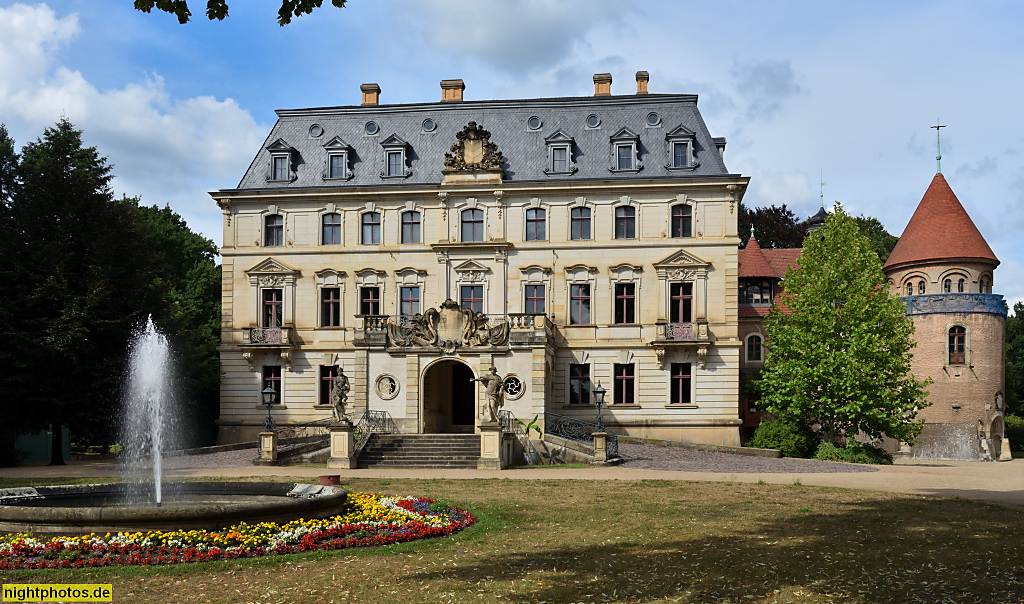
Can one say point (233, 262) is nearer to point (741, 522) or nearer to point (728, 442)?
point (728, 442)

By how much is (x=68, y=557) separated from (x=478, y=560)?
5.20 metres

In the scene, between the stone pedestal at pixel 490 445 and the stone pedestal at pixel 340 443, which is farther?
the stone pedestal at pixel 340 443

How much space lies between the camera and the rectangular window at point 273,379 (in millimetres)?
39062

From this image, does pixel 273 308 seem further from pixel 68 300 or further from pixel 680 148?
pixel 680 148

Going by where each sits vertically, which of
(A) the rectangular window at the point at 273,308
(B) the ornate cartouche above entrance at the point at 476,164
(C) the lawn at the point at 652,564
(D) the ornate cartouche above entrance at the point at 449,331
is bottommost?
(C) the lawn at the point at 652,564

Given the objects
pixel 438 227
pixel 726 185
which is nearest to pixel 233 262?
pixel 438 227

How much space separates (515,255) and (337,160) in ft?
31.1

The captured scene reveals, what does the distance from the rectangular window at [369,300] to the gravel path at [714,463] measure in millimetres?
13054

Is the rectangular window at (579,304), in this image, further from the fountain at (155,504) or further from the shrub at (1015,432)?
the shrub at (1015,432)

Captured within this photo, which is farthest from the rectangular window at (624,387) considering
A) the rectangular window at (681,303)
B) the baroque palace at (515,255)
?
the rectangular window at (681,303)

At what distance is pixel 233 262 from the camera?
131 feet

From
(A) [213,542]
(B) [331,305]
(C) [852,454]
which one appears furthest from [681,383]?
(A) [213,542]

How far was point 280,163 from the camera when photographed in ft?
132

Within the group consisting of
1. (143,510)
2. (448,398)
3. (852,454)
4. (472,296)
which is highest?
(472,296)
